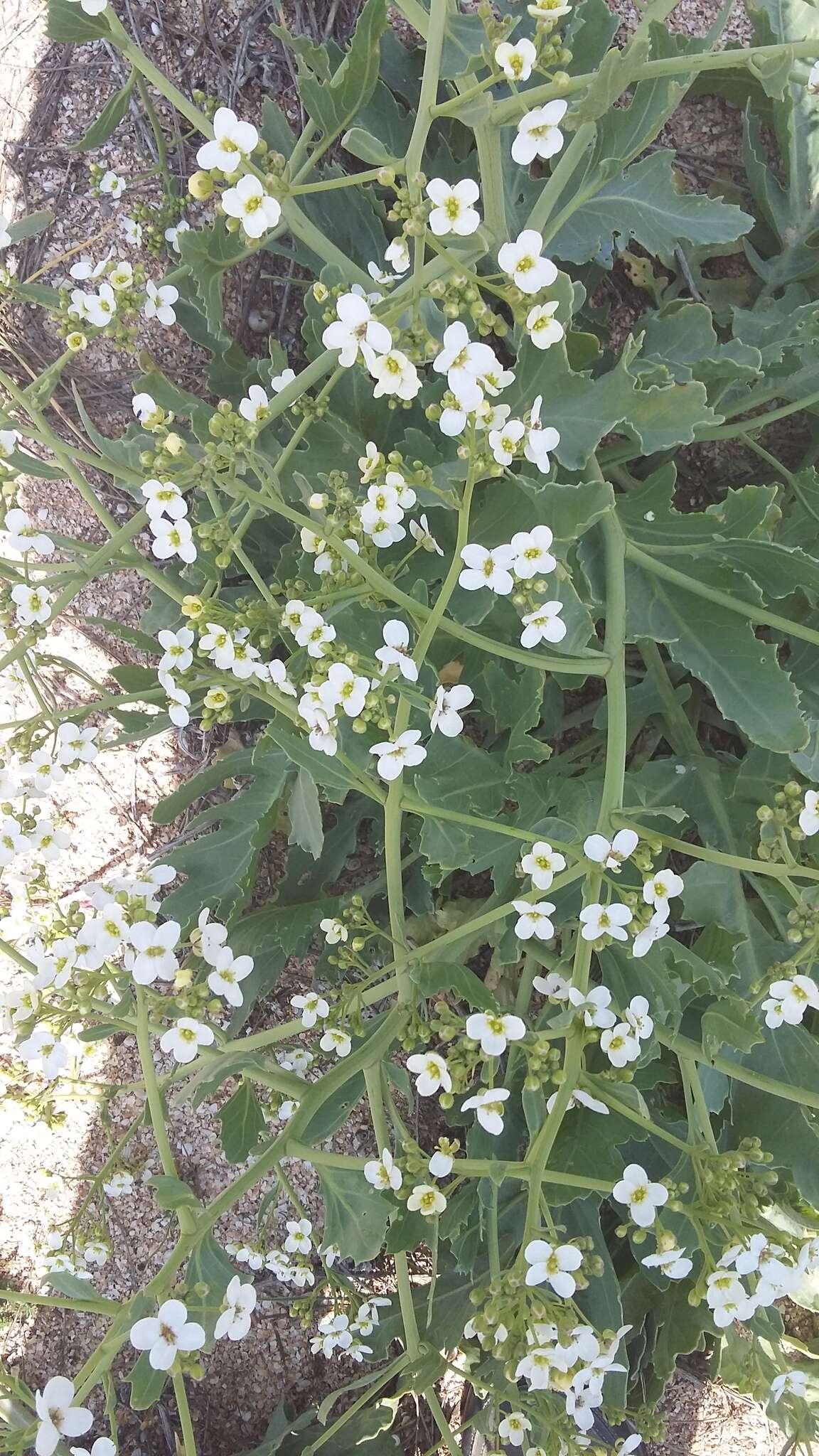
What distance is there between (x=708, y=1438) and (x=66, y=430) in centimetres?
260

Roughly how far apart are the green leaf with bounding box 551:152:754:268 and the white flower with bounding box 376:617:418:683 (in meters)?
Result: 0.75

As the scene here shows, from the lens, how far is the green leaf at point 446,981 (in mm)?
1202

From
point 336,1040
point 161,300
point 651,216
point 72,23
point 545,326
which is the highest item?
point 72,23

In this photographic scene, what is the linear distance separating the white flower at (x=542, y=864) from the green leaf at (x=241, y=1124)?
0.50m

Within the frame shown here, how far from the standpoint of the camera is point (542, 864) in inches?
44.4

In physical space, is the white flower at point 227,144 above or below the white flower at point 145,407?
above

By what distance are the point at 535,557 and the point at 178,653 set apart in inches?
18.3

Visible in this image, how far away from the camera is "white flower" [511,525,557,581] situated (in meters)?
1.02

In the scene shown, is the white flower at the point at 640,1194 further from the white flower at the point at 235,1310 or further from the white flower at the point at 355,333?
the white flower at the point at 355,333

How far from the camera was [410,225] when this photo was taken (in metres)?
0.94

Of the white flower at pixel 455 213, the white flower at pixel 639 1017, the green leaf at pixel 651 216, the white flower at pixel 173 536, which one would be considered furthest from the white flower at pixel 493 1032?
the green leaf at pixel 651 216

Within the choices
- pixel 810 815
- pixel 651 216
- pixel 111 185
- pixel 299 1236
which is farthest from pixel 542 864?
pixel 111 185

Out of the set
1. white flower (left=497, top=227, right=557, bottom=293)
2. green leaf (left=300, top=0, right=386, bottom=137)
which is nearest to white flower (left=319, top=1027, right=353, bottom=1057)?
white flower (left=497, top=227, right=557, bottom=293)

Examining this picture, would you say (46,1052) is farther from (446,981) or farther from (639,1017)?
(639,1017)
